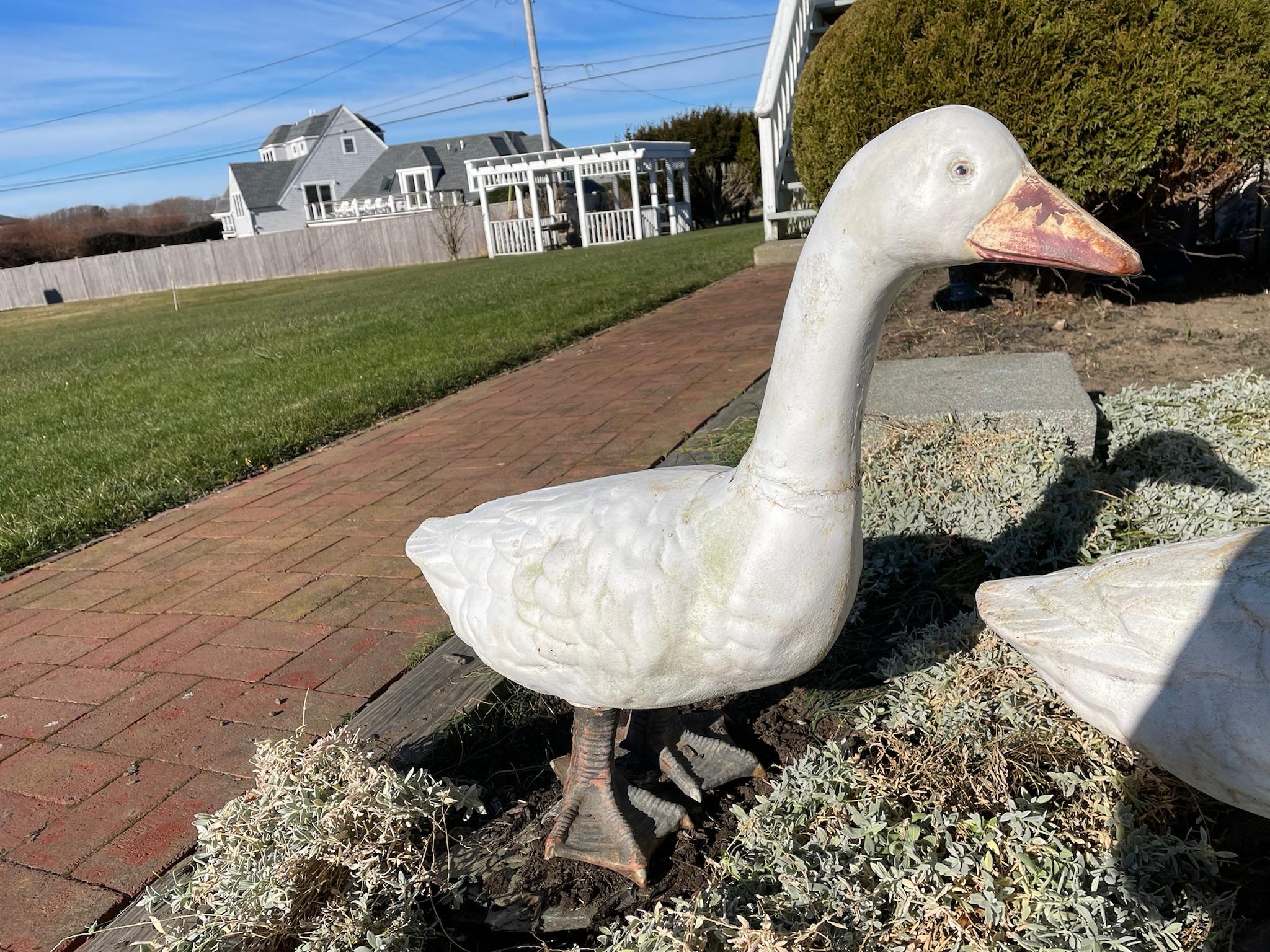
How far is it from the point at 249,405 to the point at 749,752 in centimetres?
590

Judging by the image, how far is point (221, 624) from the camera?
3355 mm

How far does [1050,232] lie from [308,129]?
5425 cm

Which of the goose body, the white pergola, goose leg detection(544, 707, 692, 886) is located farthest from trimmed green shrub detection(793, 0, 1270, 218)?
the white pergola

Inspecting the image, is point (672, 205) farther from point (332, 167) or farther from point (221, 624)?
point (332, 167)

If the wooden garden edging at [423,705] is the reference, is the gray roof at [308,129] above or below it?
above

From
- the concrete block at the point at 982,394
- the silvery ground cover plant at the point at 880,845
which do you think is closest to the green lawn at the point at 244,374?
the concrete block at the point at 982,394

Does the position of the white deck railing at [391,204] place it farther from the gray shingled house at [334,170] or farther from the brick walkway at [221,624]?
the brick walkway at [221,624]

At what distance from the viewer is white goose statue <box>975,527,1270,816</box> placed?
1.49m

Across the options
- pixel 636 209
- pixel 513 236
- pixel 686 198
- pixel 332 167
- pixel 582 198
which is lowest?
pixel 513 236

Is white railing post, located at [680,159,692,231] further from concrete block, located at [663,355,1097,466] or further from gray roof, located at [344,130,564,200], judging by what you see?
concrete block, located at [663,355,1097,466]

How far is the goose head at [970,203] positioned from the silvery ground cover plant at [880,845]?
1089 mm

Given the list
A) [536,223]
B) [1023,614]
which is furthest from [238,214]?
[1023,614]

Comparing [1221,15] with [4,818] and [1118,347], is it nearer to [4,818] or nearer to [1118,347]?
[1118,347]

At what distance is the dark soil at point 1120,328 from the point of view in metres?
4.89
